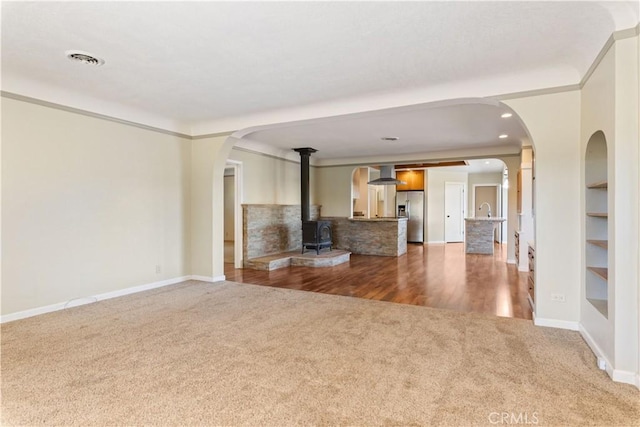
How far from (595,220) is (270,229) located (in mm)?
5645

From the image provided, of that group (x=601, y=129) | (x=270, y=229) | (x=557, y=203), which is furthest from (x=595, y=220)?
(x=270, y=229)

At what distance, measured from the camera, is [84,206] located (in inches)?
160

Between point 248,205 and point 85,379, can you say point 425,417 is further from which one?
point 248,205

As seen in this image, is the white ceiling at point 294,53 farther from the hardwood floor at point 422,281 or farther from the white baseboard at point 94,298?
the hardwood floor at point 422,281

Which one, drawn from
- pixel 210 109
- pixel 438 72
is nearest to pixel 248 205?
pixel 210 109

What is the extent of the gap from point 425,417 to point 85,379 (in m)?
2.17

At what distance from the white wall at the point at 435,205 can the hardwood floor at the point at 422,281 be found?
329 cm

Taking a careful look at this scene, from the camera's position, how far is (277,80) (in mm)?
3510

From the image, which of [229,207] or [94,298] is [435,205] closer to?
[229,207]

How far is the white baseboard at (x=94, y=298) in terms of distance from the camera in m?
3.49

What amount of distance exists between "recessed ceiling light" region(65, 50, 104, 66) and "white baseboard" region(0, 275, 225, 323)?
2.60 m

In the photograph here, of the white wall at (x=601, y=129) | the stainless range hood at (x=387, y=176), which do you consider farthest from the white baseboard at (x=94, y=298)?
the stainless range hood at (x=387, y=176)

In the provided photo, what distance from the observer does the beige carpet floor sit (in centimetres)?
188

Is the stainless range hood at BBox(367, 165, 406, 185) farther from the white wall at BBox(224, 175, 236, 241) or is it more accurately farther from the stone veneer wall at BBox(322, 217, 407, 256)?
the white wall at BBox(224, 175, 236, 241)
